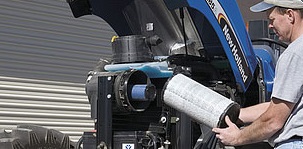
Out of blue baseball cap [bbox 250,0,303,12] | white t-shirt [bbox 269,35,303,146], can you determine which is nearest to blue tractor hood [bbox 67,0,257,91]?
blue baseball cap [bbox 250,0,303,12]

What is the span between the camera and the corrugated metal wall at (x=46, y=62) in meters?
8.09

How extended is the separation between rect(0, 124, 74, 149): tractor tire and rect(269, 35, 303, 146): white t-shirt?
8.00ft

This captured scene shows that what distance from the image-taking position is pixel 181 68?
162 inches

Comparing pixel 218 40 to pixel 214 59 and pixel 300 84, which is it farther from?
pixel 300 84

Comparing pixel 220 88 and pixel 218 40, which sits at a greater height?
pixel 218 40

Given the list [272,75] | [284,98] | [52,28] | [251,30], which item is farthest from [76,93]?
[284,98]

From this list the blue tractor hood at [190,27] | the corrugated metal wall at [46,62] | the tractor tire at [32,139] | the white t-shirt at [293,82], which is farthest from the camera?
the corrugated metal wall at [46,62]

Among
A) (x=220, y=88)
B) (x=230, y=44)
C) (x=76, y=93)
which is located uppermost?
(x=230, y=44)

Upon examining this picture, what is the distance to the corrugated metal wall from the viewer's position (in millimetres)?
8094

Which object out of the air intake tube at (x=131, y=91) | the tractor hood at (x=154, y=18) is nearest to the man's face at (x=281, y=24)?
the air intake tube at (x=131, y=91)

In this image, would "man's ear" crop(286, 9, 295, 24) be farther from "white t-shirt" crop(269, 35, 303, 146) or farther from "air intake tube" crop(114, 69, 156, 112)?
"air intake tube" crop(114, 69, 156, 112)

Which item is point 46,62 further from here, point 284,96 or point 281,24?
point 284,96

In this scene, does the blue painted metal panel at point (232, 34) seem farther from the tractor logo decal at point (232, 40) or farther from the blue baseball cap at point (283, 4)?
the blue baseball cap at point (283, 4)

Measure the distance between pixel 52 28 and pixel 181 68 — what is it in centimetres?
486
